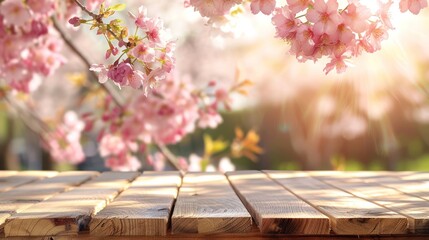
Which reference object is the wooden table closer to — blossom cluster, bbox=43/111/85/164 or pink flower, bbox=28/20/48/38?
pink flower, bbox=28/20/48/38

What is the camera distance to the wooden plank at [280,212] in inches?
68.6

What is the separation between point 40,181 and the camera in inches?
112

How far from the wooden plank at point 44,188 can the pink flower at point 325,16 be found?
3.14 ft

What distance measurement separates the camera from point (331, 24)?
1.90 meters

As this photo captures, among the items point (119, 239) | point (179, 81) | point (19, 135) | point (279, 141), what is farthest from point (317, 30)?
point (19, 135)

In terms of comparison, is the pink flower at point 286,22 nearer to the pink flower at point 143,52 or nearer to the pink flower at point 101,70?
the pink flower at point 143,52

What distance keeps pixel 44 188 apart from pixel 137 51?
2.78ft

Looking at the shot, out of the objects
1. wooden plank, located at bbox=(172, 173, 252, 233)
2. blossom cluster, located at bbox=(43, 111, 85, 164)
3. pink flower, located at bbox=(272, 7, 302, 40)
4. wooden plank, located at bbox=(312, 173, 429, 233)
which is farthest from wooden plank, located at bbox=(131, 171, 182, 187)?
blossom cluster, located at bbox=(43, 111, 85, 164)

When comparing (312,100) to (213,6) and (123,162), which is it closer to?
(123,162)

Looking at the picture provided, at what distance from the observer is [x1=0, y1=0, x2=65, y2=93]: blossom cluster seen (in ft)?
11.0

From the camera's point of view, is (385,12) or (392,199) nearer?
(385,12)

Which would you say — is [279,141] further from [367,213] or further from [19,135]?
[367,213]

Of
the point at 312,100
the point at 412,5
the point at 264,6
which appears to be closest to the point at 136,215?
the point at 264,6

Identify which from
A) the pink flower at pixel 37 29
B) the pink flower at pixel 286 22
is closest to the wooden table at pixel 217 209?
the pink flower at pixel 286 22
